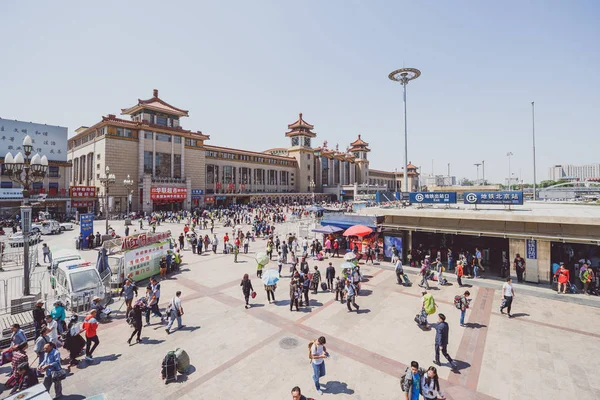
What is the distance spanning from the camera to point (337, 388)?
7.04 meters

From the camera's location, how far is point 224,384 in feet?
23.7

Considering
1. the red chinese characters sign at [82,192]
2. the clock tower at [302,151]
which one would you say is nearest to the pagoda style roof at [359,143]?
the clock tower at [302,151]

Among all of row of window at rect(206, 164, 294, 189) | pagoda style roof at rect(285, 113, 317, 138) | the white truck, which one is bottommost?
the white truck

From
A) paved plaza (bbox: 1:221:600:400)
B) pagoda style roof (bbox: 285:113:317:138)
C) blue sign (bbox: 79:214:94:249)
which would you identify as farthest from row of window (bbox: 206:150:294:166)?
paved plaza (bbox: 1:221:600:400)

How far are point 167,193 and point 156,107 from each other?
52.3ft

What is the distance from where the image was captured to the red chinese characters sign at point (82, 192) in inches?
1650

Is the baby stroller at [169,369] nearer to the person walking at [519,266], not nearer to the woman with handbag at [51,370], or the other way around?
the woman with handbag at [51,370]

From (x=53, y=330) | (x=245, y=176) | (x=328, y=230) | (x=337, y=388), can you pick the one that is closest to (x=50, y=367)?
(x=53, y=330)

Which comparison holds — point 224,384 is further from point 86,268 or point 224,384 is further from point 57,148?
point 57,148

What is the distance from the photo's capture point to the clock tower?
85.7 meters

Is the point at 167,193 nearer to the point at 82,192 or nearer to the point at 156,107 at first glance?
the point at 82,192

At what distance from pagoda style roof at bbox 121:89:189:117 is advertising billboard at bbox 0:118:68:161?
10850mm

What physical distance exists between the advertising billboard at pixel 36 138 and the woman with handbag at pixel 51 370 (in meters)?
52.0

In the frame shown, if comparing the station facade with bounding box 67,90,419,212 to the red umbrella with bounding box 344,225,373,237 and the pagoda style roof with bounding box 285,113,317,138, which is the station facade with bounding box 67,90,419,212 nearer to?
the pagoda style roof with bounding box 285,113,317,138
